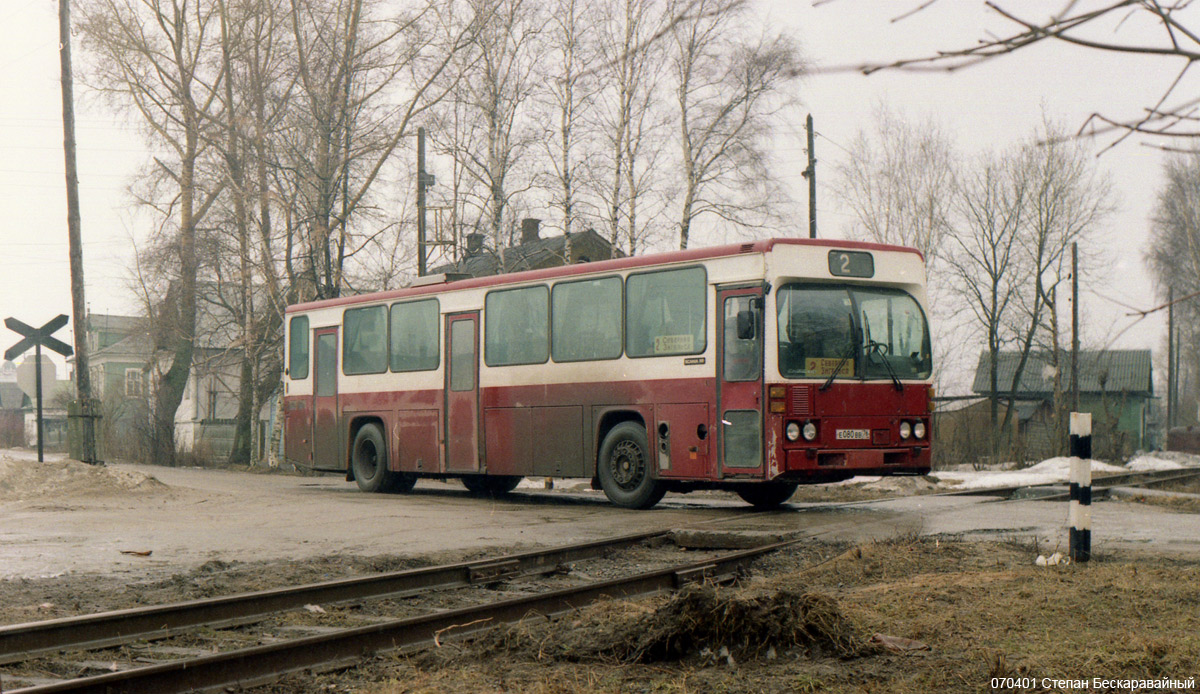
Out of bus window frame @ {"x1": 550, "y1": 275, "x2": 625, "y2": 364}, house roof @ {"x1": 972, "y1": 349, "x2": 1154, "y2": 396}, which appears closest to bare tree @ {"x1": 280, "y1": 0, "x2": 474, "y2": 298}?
bus window frame @ {"x1": 550, "y1": 275, "x2": 625, "y2": 364}

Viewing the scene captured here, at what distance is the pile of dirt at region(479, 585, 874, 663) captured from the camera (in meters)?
5.22

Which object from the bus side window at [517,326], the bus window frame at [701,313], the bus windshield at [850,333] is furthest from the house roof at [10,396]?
the bus windshield at [850,333]

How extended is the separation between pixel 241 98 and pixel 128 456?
11.6m

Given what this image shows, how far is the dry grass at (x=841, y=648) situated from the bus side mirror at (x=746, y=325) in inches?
247

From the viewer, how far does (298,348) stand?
2045 centimetres

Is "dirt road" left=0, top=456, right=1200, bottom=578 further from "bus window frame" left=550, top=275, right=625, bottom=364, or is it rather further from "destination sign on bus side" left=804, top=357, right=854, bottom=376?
"bus window frame" left=550, top=275, right=625, bottom=364

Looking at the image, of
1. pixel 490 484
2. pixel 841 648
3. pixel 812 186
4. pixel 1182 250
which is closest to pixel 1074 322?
pixel 812 186

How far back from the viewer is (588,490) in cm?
2184

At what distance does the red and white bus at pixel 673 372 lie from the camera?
43.6 feet

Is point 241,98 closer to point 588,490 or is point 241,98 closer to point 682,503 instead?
point 588,490

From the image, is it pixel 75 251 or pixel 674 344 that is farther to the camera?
pixel 75 251

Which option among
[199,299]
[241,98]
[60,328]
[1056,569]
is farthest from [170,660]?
[199,299]

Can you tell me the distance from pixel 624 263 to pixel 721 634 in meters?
9.96

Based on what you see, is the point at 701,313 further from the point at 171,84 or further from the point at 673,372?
the point at 171,84
